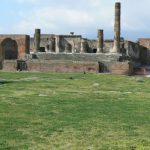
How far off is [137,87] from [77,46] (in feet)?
107

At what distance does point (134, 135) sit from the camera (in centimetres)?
1056

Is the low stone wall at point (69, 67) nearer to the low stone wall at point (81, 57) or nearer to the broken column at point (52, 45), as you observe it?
the low stone wall at point (81, 57)

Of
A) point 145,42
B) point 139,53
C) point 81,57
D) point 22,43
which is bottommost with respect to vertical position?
point 81,57

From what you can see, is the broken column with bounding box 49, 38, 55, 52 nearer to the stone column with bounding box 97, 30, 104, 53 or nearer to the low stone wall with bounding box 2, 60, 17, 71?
the stone column with bounding box 97, 30, 104, 53

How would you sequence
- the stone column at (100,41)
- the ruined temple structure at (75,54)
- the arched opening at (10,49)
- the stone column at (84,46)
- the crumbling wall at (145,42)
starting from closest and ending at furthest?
the ruined temple structure at (75,54) → the stone column at (100,41) → the stone column at (84,46) → the arched opening at (10,49) → the crumbling wall at (145,42)

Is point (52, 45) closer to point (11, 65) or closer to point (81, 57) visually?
point (81, 57)

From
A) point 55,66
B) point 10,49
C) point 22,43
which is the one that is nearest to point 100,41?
point 22,43

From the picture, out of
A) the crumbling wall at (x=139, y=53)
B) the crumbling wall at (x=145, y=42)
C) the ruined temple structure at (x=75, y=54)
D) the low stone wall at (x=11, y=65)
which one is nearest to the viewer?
the ruined temple structure at (x=75, y=54)

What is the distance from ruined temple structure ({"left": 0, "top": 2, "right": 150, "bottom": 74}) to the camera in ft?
145

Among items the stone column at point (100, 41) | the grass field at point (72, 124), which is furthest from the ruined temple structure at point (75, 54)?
the grass field at point (72, 124)

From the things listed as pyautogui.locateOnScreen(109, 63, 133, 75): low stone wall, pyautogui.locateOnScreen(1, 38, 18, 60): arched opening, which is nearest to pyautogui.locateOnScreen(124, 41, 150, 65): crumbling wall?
pyautogui.locateOnScreen(1, 38, 18, 60): arched opening

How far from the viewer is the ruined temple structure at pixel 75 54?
145 feet

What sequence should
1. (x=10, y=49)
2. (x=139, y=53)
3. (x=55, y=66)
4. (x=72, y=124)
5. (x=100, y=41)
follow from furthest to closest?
(x=139, y=53), (x=10, y=49), (x=100, y=41), (x=55, y=66), (x=72, y=124)

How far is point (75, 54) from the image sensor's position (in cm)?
4766
